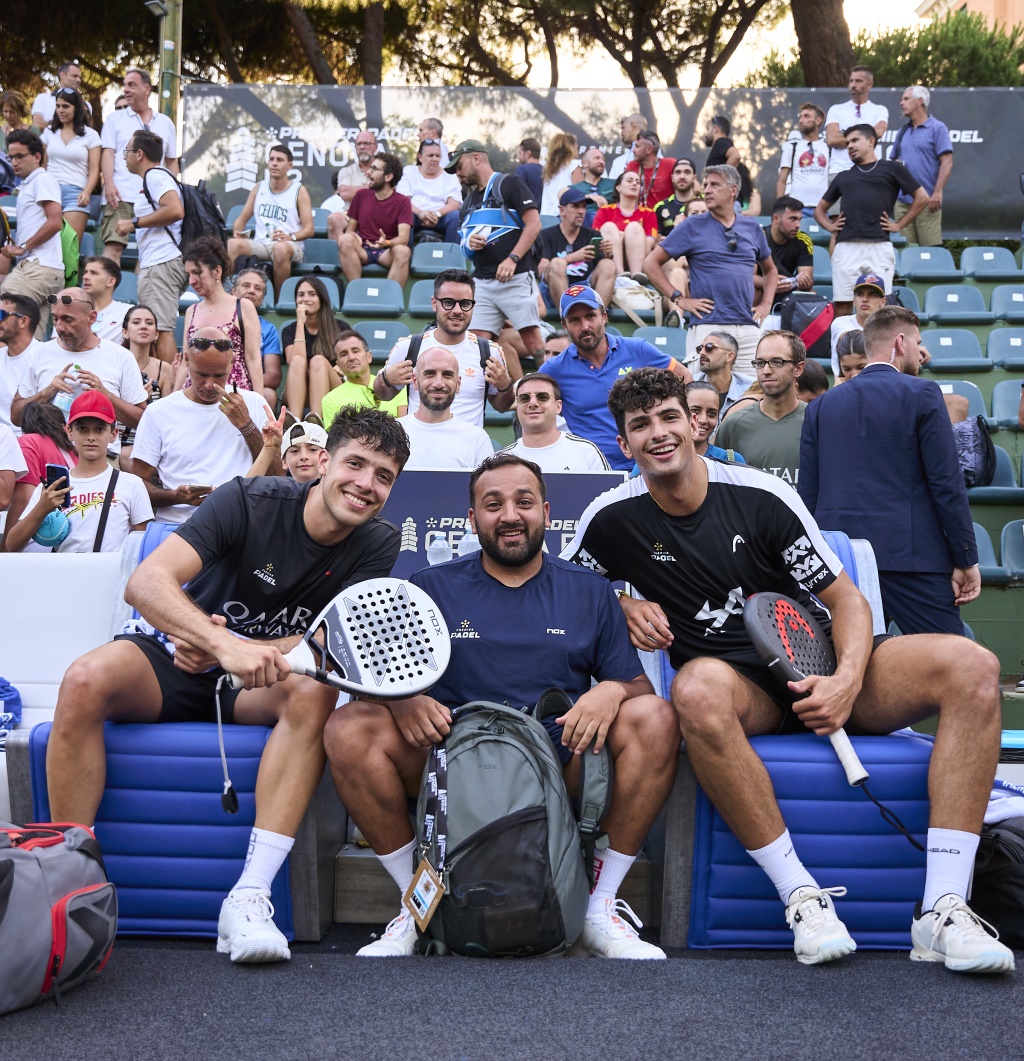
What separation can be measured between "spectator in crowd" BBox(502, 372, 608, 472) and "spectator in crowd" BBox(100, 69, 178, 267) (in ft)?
17.4

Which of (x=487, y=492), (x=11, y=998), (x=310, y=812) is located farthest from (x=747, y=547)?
(x=11, y=998)

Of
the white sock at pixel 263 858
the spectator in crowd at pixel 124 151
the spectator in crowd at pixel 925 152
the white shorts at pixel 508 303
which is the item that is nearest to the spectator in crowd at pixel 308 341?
the white shorts at pixel 508 303

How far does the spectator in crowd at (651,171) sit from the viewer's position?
9.10m

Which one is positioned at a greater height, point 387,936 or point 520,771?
point 520,771

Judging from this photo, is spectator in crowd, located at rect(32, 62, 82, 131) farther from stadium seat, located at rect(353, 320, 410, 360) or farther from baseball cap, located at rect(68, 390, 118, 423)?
baseball cap, located at rect(68, 390, 118, 423)

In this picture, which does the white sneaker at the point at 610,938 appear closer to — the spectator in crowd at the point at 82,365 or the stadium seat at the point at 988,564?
the stadium seat at the point at 988,564

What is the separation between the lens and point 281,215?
350 inches

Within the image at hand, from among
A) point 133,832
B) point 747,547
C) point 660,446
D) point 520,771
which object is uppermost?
point 660,446

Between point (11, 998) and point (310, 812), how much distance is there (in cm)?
77

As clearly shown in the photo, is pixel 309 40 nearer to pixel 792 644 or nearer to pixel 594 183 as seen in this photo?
pixel 594 183

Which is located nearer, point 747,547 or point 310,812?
point 310,812

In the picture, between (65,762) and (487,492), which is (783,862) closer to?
(487,492)

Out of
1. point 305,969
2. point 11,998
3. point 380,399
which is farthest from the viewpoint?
point 380,399

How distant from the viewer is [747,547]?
302 centimetres
